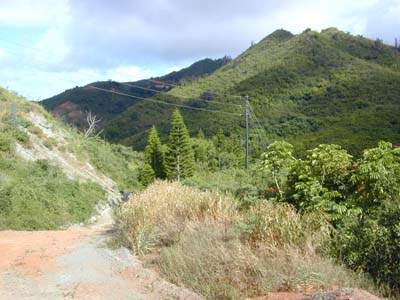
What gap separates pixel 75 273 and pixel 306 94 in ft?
268

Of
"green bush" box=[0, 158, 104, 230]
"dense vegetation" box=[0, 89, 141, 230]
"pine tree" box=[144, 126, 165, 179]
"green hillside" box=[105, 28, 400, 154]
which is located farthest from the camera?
"green hillside" box=[105, 28, 400, 154]

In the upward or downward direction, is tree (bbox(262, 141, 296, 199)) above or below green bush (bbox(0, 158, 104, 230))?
above

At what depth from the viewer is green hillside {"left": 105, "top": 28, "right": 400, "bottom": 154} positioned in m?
65.6

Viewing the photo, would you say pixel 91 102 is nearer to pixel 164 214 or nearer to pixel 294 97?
pixel 294 97

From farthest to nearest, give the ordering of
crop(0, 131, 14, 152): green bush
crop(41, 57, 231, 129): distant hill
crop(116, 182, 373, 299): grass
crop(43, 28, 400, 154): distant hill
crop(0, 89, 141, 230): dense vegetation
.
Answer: crop(41, 57, 231, 129): distant hill → crop(43, 28, 400, 154): distant hill → crop(0, 131, 14, 152): green bush → crop(0, 89, 141, 230): dense vegetation → crop(116, 182, 373, 299): grass

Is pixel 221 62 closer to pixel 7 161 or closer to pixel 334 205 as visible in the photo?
pixel 7 161

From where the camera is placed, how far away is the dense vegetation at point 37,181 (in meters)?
15.6

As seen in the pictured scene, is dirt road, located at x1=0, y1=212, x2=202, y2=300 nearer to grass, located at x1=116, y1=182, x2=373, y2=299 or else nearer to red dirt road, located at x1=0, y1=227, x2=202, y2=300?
red dirt road, located at x1=0, y1=227, x2=202, y2=300

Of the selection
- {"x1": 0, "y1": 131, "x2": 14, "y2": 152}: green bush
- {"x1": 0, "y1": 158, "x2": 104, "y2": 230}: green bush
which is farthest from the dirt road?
{"x1": 0, "y1": 131, "x2": 14, "y2": 152}: green bush

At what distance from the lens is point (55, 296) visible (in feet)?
20.9

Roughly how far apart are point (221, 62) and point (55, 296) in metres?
156

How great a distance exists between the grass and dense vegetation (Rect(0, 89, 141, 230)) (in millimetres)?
7224

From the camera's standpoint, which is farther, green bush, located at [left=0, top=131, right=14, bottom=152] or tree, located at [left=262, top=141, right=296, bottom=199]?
green bush, located at [left=0, top=131, right=14, bottom=152]

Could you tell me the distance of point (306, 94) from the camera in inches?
3374
